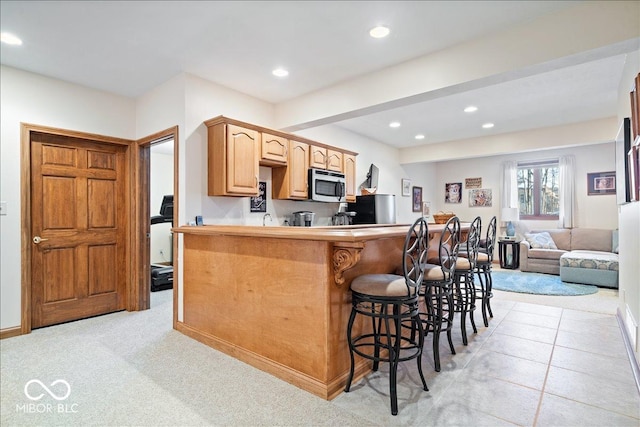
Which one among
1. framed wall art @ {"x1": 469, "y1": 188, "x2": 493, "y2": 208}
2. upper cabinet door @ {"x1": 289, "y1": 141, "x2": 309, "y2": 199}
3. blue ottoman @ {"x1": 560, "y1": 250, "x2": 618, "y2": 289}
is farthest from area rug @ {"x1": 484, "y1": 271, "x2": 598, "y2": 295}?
upper cabinet door @ {"x1": 289, "y1": 141, "x2": 309, "y2": 199}

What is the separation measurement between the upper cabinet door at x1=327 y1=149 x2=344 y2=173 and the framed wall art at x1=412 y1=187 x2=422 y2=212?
332cm

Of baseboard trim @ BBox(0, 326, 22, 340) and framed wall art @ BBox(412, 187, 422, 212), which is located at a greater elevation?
framed wall art @ BBox(412, 187, 422, 212)

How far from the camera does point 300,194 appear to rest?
4.19m

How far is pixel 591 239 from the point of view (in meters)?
6.09

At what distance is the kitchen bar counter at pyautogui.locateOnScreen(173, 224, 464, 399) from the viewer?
1997mm

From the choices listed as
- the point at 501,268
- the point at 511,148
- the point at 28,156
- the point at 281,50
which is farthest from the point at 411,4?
the point at 501,268

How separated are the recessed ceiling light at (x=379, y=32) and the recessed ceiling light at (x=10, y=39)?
2840 millimetres

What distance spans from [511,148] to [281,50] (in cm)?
480

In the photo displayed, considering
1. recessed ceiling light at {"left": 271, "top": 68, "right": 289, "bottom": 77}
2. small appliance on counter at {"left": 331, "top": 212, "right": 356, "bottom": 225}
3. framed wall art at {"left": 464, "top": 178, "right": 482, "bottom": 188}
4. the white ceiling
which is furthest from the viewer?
framed wall art at {"left": 464, "top": 178, "right": 482, "bottom": 188}

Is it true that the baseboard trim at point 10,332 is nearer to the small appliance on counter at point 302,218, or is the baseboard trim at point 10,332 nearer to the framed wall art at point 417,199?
the small appliance on counter at point 302,218

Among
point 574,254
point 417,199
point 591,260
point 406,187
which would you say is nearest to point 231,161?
point 406,187

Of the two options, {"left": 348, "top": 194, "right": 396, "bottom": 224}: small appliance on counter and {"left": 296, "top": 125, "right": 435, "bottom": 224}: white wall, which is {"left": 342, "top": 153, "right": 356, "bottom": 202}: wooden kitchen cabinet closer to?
{"left": 348, "top": 194, "right": 396, "bottom": 224}: small appliance on counter

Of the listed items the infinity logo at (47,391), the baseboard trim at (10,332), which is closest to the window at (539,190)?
the infinity logo at (47,391)

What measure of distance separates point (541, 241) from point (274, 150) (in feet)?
18.5
